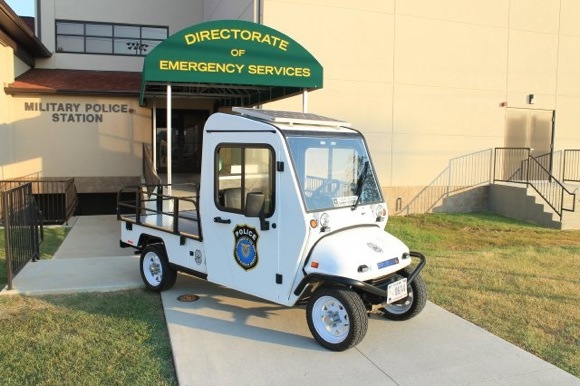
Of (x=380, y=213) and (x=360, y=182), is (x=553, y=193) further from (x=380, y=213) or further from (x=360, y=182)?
(x=360, y=182)

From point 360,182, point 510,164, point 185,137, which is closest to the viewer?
point 360,182

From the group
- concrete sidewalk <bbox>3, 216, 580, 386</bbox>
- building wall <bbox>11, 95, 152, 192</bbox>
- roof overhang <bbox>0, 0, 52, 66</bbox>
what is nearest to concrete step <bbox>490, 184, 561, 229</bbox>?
concrete sidewalk <bbox>3, 216, 580, 386</bbox>

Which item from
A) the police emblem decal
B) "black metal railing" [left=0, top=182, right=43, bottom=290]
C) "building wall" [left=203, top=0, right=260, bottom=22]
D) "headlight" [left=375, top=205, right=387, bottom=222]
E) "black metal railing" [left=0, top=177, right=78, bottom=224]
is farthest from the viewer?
"black metal railing" [left=0, top=177, right=78, bottom=224]

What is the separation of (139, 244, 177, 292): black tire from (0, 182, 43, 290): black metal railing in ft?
5.56

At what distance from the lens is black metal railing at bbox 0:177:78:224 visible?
517 inches

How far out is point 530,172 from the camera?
50.6 feet

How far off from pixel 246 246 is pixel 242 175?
73 centimetres

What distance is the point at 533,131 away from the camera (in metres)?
15.6

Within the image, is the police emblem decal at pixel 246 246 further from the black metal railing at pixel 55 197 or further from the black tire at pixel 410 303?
the black metal railing at pixel 55 197

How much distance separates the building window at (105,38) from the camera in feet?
63.8

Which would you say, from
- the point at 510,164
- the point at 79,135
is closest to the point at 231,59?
the point at 79,135

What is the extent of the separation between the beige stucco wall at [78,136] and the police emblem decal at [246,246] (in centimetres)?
1236

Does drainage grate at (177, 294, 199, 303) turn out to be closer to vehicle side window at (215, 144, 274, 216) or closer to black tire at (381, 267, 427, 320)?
vehicle side window at (215, 144, 274, 216)

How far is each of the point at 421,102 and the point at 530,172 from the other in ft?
14.1
